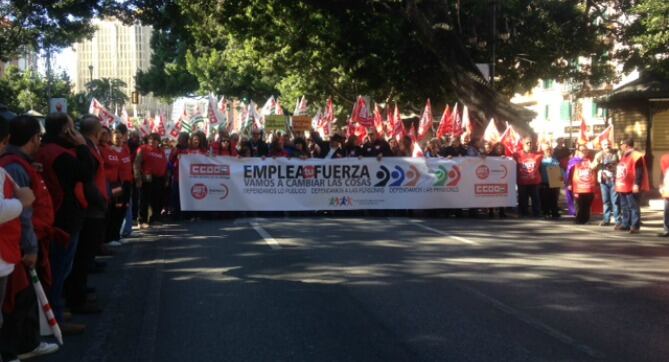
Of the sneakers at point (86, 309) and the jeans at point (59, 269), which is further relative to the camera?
the sneakers at point (86, 309)

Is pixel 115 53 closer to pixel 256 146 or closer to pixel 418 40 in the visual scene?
pixel 418 40

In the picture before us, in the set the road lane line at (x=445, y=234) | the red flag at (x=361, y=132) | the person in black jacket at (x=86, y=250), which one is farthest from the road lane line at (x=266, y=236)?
the red flag at (x=361, y=132)

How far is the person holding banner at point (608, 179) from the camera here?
16.4 meters

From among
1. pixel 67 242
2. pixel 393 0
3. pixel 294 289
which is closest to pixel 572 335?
pixel 294 289

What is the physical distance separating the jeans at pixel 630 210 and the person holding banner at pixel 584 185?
1.22 metres

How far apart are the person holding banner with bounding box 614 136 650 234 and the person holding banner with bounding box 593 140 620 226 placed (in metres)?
0.51

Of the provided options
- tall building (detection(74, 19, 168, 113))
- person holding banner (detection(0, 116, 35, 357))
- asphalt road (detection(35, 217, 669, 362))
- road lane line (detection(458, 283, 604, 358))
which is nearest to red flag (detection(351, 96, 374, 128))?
asphalt road (detection(35, 217, 669, 362))

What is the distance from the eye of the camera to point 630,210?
1555cm

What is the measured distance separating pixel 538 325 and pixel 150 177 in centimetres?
1021

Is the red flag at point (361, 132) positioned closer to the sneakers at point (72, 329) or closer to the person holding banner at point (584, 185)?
the person holding banner at point (584, 185)

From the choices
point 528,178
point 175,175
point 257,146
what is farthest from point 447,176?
point 175,175

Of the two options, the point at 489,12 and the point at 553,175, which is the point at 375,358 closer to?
the point at 553,175

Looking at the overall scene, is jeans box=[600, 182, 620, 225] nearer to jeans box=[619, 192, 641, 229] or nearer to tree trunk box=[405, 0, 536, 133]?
jeans box=[619, 192, 641, 229]

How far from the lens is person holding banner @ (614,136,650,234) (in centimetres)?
1534
